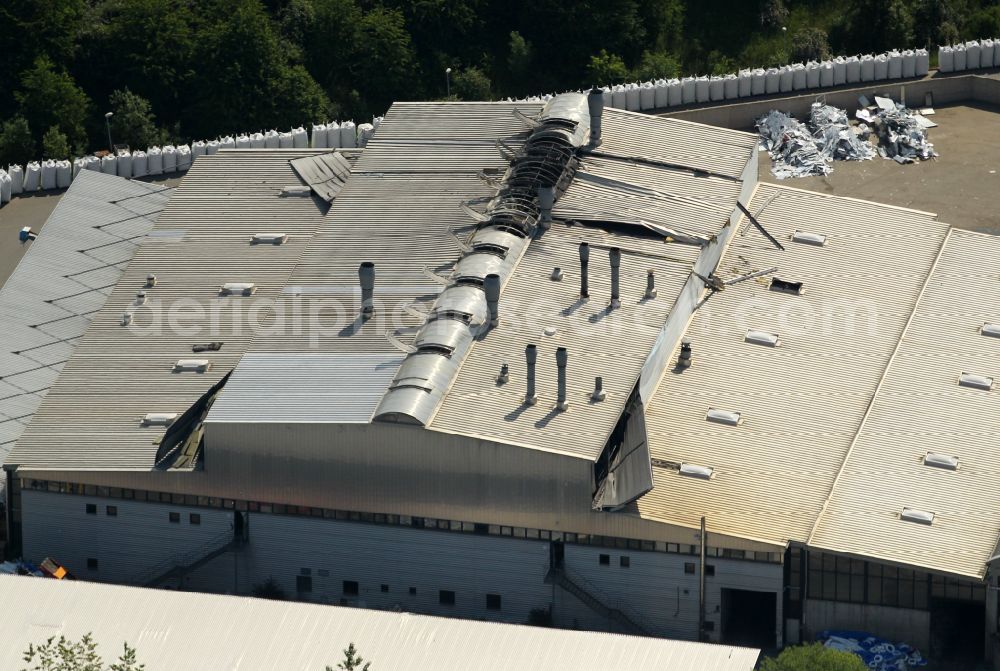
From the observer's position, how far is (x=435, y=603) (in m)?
145

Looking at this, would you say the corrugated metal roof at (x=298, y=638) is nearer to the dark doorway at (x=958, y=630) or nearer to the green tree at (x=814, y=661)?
the green tree at (x=814, y=661)

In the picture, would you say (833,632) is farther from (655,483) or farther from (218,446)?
(218,446)

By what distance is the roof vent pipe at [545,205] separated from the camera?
163 meters

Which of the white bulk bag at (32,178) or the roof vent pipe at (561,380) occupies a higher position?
the roof vent pipe at (561,380)

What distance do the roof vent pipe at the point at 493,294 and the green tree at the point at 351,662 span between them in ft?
91.7

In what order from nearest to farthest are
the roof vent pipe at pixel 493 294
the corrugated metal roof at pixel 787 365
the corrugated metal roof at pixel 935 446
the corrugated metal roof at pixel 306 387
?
the corrugated metal roof at pixel 935 446 < the corrugated metal roof at pixel 306 387 < the corrugated metal roof at pixel 787 365 < the roof vent pipe at pixel 493 294

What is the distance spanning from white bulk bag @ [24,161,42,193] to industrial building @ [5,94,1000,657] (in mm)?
27828

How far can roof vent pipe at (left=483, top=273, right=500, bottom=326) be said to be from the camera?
151 m

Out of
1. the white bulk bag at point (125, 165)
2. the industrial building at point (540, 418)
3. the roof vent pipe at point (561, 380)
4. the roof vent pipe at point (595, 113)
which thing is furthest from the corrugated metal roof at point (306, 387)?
the white bulk bag at point (125, 165)

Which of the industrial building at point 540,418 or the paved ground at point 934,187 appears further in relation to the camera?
the paved ground at point 934,187

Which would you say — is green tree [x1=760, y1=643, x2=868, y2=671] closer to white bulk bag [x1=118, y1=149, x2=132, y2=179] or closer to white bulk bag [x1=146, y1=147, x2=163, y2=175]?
white bulk bag [x1=146, y1=147, x2=163, y2=175]

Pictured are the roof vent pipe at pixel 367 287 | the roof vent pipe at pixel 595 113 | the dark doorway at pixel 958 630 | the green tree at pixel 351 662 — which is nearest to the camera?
the green tree at pixel 351 662

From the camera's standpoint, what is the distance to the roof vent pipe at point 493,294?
5945 inches

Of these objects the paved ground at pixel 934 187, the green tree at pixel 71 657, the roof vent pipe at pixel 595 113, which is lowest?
the paved ground at pixel 934 187
